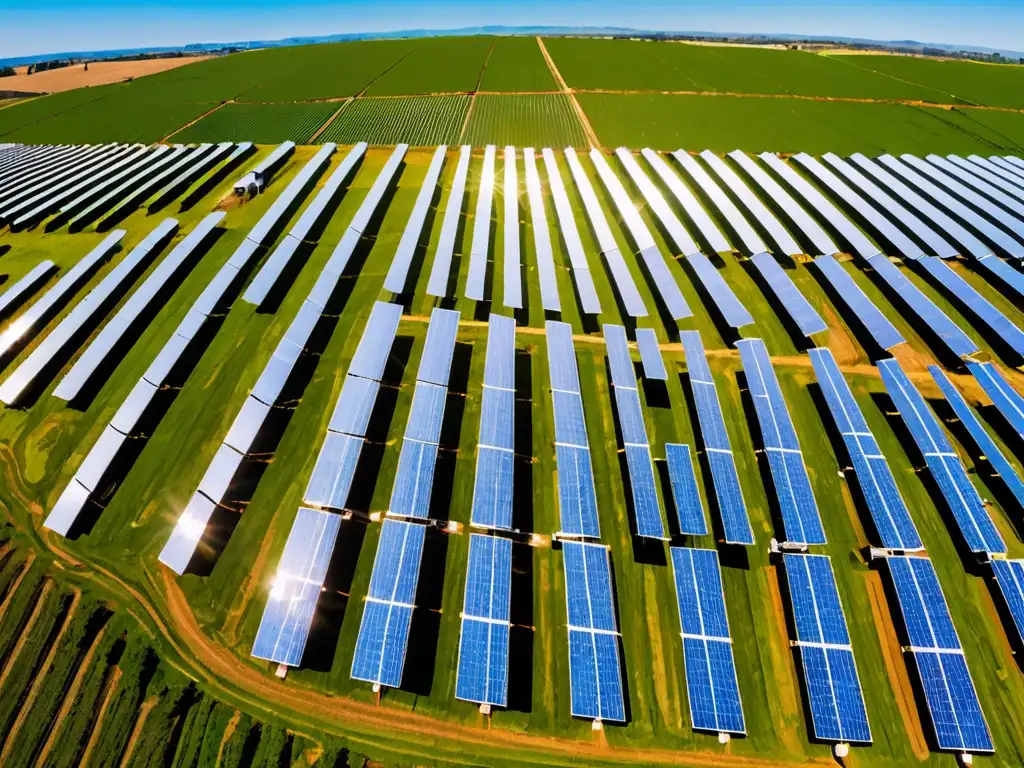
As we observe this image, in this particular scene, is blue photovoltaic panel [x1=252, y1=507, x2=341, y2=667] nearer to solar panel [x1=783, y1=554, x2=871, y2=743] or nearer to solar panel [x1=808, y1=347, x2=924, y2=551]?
solar panel [x1=783, y1=554, x2=871, y2=743]

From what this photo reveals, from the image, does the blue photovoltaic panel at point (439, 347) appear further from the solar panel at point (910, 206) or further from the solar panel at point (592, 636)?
the solar panel at point (910, 206)

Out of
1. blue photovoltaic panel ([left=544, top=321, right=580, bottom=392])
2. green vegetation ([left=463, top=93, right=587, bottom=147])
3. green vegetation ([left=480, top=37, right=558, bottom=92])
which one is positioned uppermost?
green vegetation ([left=480, top=37, right=558, bottom=92])

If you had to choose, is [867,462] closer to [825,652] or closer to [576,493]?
[825,652]

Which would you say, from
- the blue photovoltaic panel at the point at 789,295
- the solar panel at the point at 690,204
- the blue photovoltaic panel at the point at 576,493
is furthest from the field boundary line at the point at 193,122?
the blue photovoltaic panel at the point at 789,295

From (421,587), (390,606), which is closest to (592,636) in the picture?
(421,587)

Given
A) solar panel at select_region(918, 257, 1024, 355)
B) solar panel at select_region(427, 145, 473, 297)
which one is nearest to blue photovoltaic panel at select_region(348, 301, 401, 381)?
solar panel at select_region(427, 145, 473, 297)
